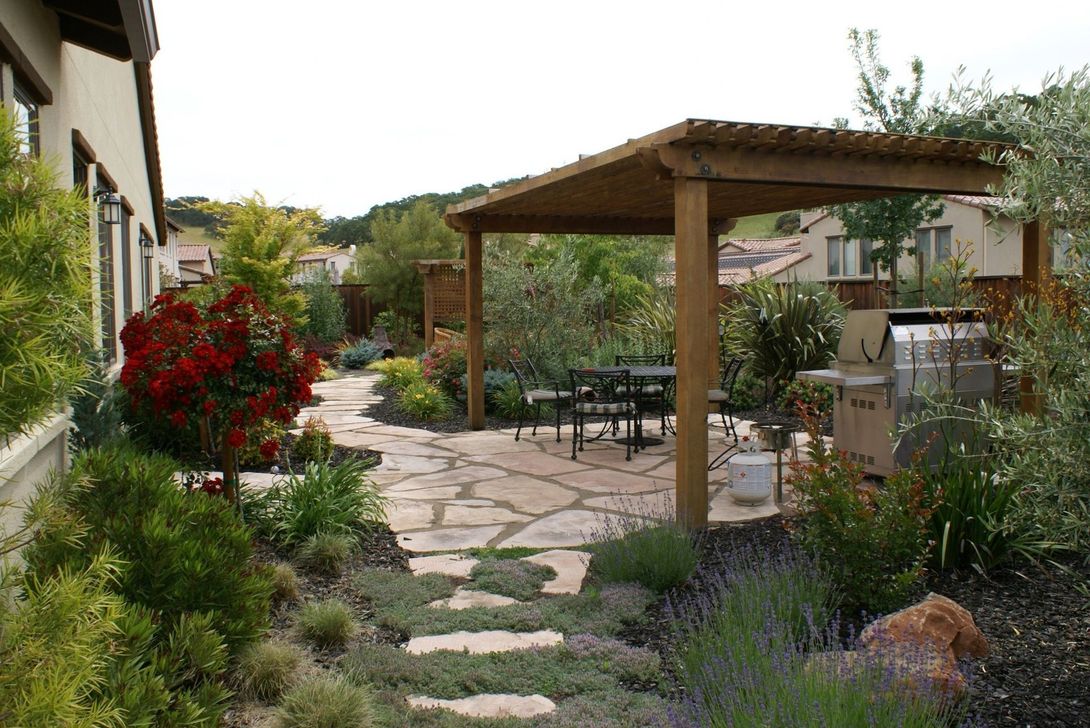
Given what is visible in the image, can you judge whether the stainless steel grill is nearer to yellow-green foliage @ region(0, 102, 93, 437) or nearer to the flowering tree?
the flowering tree

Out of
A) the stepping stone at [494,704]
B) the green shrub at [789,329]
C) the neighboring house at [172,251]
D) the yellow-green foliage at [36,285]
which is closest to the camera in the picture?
the yellow-green foliage at [36,285]

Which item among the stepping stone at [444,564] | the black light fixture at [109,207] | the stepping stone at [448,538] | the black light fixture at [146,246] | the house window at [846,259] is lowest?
the stepping stone at [444,564]

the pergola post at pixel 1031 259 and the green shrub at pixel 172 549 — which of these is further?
the pergola post at pixel 1031 259

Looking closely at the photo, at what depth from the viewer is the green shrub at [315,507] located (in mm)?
5227

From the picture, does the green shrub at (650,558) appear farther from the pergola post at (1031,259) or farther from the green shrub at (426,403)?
the green shrub at (426,403)

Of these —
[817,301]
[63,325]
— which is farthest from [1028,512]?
[817,301]

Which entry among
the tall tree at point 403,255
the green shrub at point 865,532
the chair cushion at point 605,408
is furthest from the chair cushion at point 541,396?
the tall tree at point 403,255

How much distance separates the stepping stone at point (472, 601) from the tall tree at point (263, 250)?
44.4 feet

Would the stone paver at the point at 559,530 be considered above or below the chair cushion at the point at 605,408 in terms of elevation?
below

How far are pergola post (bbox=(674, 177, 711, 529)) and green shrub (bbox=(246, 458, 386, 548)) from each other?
2.07m

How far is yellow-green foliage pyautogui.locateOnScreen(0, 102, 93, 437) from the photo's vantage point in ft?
4.87

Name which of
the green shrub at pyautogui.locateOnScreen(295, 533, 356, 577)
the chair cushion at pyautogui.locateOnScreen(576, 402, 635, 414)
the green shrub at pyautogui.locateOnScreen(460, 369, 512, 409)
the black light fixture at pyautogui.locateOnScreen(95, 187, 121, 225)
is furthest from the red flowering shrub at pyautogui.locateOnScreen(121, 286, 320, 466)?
the green shrub at pyautogui.locateOnScreen(460, 369, 512, 409)

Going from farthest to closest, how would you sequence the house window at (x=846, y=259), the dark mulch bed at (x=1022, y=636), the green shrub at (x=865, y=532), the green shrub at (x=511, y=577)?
the house window at (x=846, y=259) < the green shrub at (x=511, y=577) < the green shrub at (x=865, y=532) < the dark mulch bed at (x=1022, y=636)

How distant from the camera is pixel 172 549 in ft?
10.5
